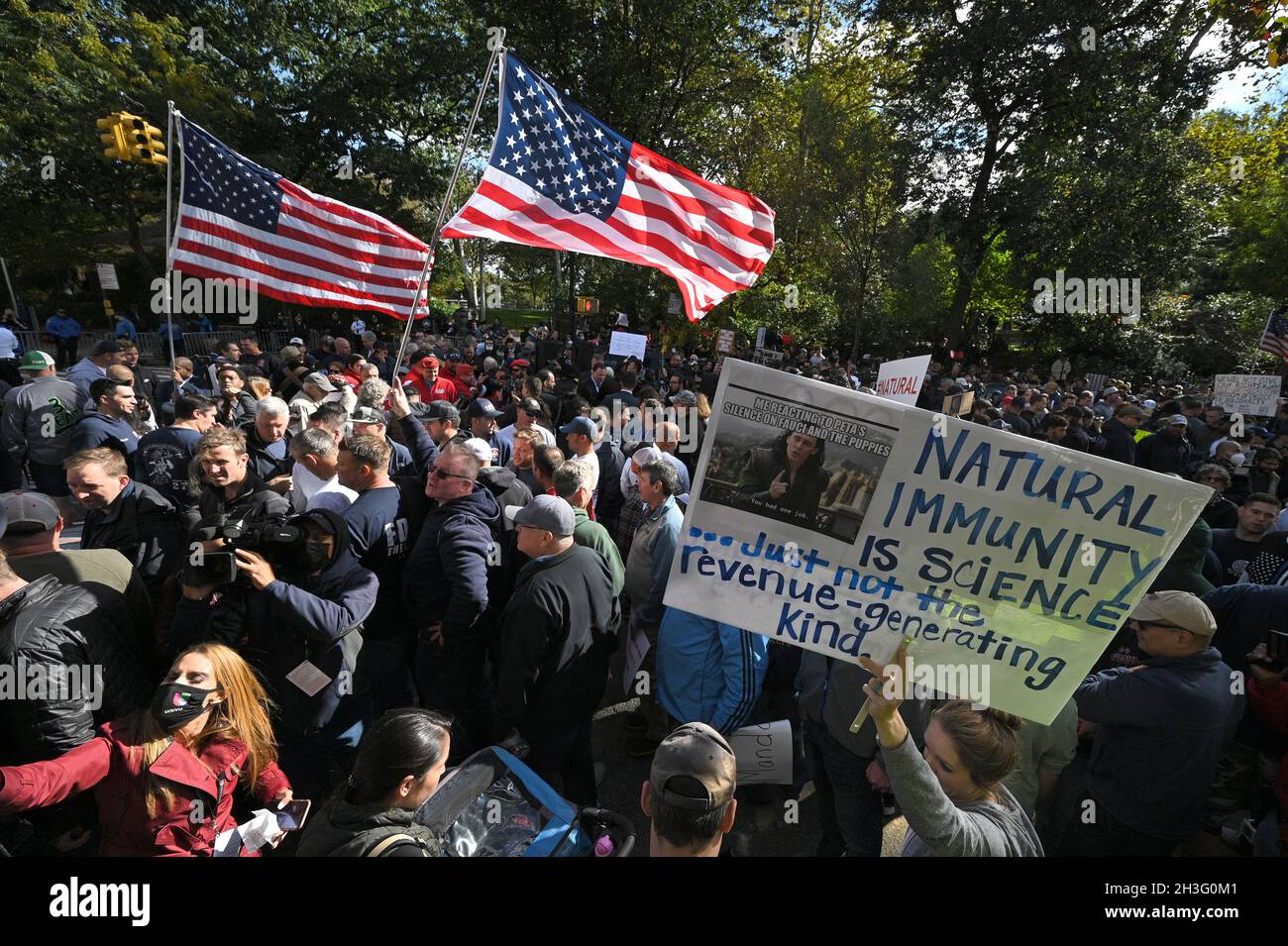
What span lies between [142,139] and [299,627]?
7.98 meters

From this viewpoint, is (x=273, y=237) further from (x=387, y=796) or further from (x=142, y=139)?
(x=387, y=796)

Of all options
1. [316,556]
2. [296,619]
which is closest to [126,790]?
[296,619]

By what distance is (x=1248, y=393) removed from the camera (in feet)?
36.4

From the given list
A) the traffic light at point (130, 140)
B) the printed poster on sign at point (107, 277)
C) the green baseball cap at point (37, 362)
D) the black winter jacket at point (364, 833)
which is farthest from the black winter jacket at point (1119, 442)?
the printed poster on sign at point (107, 277)

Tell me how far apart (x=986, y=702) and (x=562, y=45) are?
21263mm

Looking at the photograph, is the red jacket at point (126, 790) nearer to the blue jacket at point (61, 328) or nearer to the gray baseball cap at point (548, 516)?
the gray baseball cap at point (548, 516)

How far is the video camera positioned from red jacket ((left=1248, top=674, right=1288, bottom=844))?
4.69 meters

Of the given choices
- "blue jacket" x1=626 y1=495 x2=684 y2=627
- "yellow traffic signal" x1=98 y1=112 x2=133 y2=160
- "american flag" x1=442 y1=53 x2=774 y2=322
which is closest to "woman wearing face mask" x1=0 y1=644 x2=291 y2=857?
"blue jacket" x1=626 y1=495 x2=684 y2=627

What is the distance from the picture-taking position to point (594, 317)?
30.9 metres

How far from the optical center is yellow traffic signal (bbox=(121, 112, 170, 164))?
7.62 meters

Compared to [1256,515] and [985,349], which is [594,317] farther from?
[1256,515]

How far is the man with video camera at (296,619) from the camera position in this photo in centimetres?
285

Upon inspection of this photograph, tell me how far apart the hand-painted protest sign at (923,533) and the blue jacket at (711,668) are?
2.98ft
